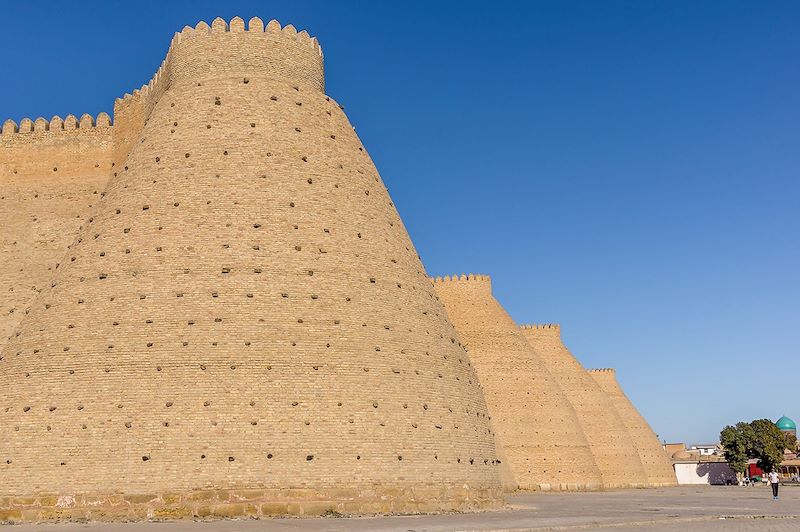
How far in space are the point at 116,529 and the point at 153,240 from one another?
6417 millimetres

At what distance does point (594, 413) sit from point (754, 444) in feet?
73.7

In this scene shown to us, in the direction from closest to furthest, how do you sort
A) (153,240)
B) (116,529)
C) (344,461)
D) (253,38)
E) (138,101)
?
(116,529) → (344,461) → (153,240) → (253,38) → (138,101)

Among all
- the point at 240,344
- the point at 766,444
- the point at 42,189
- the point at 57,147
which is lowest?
the point at 766,444

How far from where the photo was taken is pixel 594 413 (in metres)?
45.9

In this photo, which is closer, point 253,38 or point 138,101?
point 253,38

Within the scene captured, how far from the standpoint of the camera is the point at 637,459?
46156 mm

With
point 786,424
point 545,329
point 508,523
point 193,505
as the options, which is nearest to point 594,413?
point 545,329

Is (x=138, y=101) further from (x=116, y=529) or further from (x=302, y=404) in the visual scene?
(x=116, y=529)

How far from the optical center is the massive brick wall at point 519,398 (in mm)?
38438

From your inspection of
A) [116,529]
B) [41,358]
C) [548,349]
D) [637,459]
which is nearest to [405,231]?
[41,358]

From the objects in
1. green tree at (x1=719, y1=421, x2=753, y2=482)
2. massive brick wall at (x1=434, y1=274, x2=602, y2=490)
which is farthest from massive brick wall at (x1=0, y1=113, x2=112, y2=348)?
green tree at (x1=719, y1=421, x2=753, y2=482)

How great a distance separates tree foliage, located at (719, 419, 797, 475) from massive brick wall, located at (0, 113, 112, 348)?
5130 centimetres

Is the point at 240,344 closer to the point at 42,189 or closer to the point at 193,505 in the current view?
the point at 193,505

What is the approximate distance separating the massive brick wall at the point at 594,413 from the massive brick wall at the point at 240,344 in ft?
85.8
